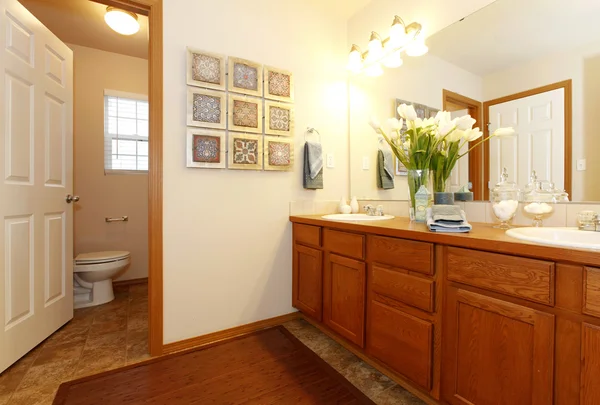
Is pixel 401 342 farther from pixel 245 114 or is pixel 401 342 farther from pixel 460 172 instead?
pixel 245 114

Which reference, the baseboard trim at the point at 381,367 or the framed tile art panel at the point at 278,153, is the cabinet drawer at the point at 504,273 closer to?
the baseboard trim at the point at 381,367

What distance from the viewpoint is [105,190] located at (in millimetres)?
3061

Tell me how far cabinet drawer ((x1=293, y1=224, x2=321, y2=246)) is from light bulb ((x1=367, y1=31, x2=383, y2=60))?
1.37 meters

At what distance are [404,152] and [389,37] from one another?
0.94 m

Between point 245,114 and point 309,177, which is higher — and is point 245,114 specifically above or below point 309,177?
above

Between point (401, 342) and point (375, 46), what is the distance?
1.96 metres

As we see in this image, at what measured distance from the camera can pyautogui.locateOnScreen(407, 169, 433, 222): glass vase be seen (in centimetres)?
163

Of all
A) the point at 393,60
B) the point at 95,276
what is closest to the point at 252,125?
the point at 393,60

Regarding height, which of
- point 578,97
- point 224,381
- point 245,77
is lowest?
point 224,381

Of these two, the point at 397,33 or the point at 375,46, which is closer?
the point at 397,33

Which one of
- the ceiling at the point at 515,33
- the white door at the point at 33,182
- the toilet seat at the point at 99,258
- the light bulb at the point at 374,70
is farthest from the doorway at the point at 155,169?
the ceiling at the point at 515,33

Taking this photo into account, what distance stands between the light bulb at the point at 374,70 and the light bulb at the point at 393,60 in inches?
2.4

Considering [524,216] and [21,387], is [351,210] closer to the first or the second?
[524,216]

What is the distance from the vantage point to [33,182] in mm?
1806
